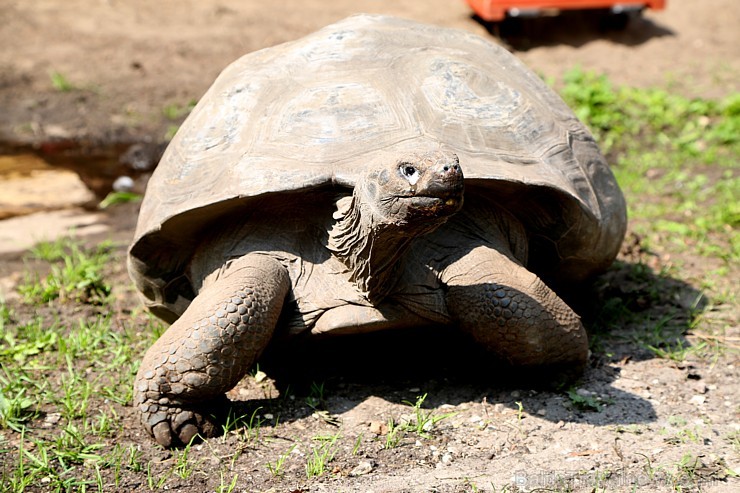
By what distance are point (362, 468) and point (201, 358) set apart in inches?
26.6

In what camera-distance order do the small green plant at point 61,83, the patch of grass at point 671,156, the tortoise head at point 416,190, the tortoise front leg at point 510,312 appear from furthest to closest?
the small green plant at point 61,83
the patch of grass at point 671,156
the tortoise front leg at point 510,312
the tortoise head at point 416,190

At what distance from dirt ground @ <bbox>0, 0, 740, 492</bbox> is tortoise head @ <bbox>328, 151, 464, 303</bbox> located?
0.55 m

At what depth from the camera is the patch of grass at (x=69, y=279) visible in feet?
15.0

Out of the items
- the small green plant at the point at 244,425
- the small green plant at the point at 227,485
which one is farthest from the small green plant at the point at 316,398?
the small green plant at the point at 227,485

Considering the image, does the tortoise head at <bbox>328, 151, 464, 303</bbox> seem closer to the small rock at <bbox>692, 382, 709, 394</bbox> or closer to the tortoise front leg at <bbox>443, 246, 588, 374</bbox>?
the tortoise front leg at <bbox>443, 246, 588, 374</bbox>

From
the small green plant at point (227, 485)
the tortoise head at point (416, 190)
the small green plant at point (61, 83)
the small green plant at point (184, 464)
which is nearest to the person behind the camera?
the tortoise head at point (416, 190)

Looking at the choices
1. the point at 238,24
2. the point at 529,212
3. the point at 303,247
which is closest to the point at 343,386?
the point at 303,247

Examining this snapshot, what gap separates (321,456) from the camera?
292cm

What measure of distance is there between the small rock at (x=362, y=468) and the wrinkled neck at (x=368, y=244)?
607 mm

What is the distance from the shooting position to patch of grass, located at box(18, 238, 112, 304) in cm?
457

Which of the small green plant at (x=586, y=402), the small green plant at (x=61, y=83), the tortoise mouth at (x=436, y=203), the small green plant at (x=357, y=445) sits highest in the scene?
the tortoise mouth at (x=436, y=203)

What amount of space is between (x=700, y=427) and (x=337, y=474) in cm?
131

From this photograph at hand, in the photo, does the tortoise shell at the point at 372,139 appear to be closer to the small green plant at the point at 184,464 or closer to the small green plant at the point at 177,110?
the small green plant at the point at 184,464

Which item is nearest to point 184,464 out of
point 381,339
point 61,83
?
point 381,339
